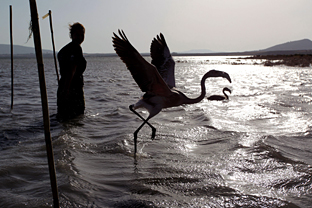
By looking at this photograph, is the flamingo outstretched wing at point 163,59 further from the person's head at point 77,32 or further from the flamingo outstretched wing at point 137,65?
the person's head at point 77,32

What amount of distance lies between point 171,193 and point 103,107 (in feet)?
21.4

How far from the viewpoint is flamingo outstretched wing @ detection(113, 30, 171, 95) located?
4363 millimetres

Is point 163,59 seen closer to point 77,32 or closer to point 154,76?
point 154,76

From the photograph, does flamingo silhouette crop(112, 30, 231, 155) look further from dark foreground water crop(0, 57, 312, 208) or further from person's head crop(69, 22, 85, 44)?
person's head crop(69, 22, 85, 44)

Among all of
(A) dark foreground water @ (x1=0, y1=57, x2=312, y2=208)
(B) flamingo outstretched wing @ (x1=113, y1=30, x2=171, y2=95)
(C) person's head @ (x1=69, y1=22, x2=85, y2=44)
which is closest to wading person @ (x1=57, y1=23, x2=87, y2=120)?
(C) person's head @ (x1=69, y1=22, x2=85, y2=44)

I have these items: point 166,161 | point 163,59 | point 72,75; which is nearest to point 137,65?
point 163,59

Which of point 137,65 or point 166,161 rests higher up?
point 137,65

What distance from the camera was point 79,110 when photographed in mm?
7656

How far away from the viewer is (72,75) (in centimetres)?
647

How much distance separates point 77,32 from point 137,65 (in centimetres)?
266

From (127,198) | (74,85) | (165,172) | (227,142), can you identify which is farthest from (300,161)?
(74,85)

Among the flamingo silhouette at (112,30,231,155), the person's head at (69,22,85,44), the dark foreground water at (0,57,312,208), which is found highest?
the person's head at (69,22,85,44)

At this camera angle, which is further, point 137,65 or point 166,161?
point 166,161

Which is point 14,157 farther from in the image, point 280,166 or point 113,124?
point 280,166
